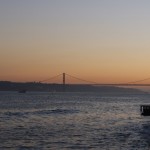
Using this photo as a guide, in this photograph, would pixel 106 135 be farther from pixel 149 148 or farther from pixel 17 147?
pixel 17 147

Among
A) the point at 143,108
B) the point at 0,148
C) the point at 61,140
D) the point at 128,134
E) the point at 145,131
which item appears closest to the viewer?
the point at 0,148

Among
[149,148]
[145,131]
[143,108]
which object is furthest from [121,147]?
[143,108]

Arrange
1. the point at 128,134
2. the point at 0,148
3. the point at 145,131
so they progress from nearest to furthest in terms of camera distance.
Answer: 1. the point at 0,148
2. the point at 128,134
3. the point at 145,131

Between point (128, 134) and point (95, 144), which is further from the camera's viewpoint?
point (128, 134)

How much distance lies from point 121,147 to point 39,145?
18.3 ft

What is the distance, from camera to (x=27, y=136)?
110 feet

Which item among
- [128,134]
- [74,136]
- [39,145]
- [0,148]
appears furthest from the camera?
[128,134]

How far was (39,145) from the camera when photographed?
28.6 m

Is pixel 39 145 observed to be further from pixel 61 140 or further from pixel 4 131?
pixel 4 131

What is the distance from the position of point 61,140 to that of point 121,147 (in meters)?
5.25

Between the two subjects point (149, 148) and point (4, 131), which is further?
point (4, 131)

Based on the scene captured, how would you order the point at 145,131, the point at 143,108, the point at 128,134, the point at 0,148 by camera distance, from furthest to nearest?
the point at 143,108 → the point at 145,131 → the point at 128,134 → the point at 0,148

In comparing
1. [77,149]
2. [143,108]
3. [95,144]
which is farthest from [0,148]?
[143,108]

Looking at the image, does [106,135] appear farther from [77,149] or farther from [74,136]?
[77,149]
